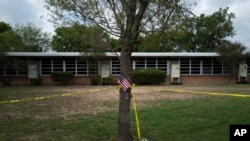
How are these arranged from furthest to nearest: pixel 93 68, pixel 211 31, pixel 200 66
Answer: pixel 211 31, pixel 200 66, pixel 93 68

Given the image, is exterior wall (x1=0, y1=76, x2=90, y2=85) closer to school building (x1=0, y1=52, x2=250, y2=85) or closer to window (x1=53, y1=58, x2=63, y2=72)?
school building (x1=0, y1=52, x2=250, y2=85)

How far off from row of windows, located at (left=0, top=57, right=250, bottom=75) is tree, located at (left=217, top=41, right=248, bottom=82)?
834mm

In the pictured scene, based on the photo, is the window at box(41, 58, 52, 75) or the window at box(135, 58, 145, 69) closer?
the window at box(41, 58, 52, 75)

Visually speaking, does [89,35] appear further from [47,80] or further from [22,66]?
[47,80]

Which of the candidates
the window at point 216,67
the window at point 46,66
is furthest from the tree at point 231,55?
the window at point 46,66

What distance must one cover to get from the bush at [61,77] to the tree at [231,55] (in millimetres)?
13412

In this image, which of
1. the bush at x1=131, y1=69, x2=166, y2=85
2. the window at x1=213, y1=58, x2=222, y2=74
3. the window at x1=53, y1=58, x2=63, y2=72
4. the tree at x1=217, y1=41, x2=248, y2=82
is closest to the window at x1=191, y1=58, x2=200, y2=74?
the window at x1=213, y1=58, x2=222, y2=74

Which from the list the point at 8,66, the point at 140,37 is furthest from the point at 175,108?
the point at 8,66

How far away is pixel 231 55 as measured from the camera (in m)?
33.5

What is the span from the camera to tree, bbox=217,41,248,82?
3353cm

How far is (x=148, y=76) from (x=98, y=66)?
4764 millimetres

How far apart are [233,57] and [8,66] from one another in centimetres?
1921

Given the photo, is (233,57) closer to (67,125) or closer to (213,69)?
(213,69)

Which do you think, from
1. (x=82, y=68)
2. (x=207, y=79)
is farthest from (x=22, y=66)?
(x=207, y=79)
